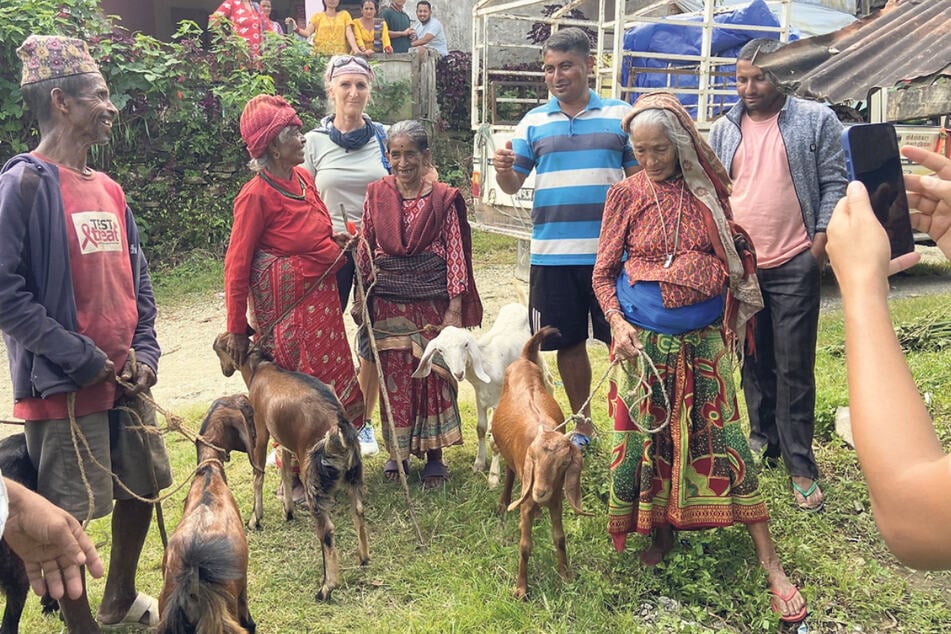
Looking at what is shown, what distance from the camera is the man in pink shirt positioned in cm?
407

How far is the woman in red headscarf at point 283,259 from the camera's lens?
3947mm

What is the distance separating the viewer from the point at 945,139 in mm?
8172

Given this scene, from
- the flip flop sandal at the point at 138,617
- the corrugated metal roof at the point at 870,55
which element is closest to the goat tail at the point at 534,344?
the corrugated metal roof at the point at 870,55

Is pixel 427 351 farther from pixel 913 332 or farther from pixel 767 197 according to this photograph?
pixel 913 332

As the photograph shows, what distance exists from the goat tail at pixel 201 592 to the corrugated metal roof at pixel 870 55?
2.57 meters

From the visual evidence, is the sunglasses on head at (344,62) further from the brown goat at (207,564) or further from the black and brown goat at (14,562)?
the black and brown goat at (14,562)

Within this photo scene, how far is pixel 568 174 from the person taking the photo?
4355mm

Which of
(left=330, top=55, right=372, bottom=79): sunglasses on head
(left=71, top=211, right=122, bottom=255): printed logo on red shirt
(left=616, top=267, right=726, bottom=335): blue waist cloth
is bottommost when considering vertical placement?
(left=616, top=267, right=726, bottom=335): blue waist cloth

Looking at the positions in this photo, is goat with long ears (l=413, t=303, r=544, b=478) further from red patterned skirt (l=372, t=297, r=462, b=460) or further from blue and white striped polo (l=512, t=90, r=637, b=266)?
blue and white striped polo (l=512, t=90, r=637, b=266)

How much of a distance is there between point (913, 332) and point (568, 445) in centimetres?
504

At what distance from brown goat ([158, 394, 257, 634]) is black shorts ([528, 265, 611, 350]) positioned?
7.05 feet

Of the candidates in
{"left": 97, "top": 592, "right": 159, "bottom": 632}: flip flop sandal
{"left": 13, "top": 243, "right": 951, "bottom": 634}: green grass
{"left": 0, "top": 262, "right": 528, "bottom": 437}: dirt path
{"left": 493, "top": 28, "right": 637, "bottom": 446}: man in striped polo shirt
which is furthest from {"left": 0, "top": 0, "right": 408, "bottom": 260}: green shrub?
{"left": 97, "top": 592, "right": 159, "bottom": 632}: flip flop sandal

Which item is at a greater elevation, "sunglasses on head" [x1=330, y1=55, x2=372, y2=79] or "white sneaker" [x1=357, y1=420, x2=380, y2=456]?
"sunglasses on head" [x1=330, y1=55, x2=372, y2=79]

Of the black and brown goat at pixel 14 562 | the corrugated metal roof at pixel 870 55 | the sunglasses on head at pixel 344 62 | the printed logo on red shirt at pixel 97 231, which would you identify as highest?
the sunglasses on head at pixel 344 62
